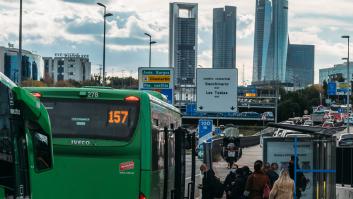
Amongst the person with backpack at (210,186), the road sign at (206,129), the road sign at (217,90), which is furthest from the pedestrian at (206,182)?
the road sign at (206,129)

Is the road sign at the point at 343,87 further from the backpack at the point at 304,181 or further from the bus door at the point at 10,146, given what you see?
the bus door at the point at 10,146

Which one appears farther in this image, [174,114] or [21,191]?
[174,114]

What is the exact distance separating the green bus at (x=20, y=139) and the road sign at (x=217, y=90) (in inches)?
831

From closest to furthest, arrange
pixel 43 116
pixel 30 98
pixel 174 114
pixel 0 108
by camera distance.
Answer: pixel 0 108, pixel 30 98, pixel 43 116, pixel 174 114

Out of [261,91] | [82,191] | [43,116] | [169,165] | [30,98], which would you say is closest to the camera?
[30,98]

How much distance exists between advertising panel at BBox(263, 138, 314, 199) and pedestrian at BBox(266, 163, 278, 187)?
224 mm

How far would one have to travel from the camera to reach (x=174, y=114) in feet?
50.2

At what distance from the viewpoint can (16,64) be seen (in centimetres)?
12588

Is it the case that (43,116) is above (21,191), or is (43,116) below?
above

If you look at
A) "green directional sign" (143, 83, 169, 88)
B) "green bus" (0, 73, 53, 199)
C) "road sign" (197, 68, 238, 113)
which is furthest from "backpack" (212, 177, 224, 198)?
Answer: "green directional sign" (143, 83, 169, 88)

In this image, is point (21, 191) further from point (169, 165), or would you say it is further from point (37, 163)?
point (169, 165)

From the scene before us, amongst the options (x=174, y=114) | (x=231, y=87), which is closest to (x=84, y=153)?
(x=174, y=114)

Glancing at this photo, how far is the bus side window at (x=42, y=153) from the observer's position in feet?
26.4

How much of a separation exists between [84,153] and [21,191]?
375 cm
